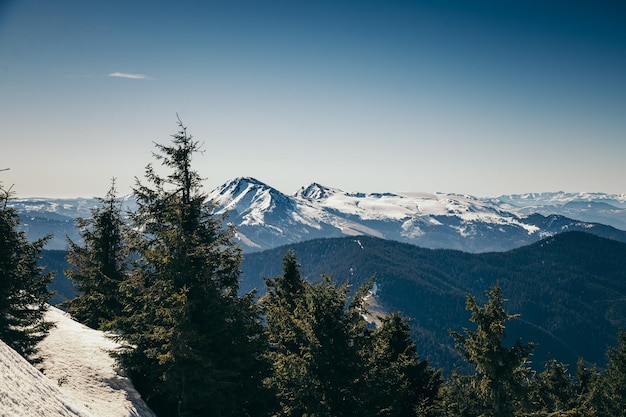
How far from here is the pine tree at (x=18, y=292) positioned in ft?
66.0

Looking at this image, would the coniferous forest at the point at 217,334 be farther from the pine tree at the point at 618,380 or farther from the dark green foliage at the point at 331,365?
the pine tree at the point at 618,380

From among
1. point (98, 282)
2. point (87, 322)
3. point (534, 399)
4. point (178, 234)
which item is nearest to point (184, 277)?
point (178, 234)

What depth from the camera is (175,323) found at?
17.1m

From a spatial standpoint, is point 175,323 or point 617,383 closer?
point 175,323

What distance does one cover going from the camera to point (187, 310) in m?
16.6

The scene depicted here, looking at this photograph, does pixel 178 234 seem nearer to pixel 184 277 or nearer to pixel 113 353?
pixel 184 277

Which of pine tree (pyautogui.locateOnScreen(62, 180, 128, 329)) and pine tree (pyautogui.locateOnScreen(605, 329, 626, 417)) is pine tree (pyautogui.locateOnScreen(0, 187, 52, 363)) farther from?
pine tree (pyautogui.locateOnScreen(605, 329, 626, 417))

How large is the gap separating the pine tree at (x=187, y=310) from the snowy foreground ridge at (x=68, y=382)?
140 centimetres

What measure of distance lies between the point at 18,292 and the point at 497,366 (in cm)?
2630

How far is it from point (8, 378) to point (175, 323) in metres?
5.75

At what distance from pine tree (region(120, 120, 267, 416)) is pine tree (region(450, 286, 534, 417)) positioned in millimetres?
12031

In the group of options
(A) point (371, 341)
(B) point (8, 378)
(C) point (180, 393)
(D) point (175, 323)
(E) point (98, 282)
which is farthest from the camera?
(E) point (98, 282)

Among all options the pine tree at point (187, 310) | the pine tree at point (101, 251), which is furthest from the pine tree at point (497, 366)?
the pine tree at point (101, 251)

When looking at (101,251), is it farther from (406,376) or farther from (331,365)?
(406,376)
